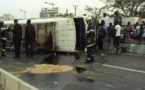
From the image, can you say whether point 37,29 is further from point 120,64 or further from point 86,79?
point 86,79

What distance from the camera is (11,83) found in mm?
7945

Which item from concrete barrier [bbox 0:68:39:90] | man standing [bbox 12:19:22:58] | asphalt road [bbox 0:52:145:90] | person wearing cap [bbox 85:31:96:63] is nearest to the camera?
concrete barrier [bbox 0:68:39:90]

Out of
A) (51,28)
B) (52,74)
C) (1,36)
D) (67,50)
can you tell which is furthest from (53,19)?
(52,74)

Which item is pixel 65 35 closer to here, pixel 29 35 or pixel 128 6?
pixel 29 35

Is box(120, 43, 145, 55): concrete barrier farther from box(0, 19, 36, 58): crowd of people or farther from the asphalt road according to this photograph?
box(0, 19, 36, 58): crowd of people

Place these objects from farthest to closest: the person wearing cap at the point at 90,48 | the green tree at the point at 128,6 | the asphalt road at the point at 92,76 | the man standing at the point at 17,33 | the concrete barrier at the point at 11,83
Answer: the green tree at the point at 128,6, the man standing at the point at 17,33, the person wearing cap at the point at 90,48, the asphalt road at the point at 92,76, the concrete barrier at the point at 11,83

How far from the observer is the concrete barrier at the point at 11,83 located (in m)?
6.91

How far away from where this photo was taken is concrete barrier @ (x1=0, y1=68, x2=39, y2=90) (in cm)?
691

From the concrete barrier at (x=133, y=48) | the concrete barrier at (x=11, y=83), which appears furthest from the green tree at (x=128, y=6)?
the concrete barrier at (x=11, y=83)

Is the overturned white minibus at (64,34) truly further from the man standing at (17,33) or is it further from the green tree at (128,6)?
the green tree at (128,6)

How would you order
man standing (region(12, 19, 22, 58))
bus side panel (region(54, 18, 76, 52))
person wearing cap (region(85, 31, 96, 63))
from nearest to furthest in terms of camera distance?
person wearing cap (region(85, 31, 96, 63)) < man standing (region(12, 19, 22, 58)) < bus side panel (region(54, 18, 76, 52))

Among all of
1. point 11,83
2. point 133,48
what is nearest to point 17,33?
point 133,48

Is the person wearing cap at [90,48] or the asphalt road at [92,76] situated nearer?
the asphalt road at [92,76]

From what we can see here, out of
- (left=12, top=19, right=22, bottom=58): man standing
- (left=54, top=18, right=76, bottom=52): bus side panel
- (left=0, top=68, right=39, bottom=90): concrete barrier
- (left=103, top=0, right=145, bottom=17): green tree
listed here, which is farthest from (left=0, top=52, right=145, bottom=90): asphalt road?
(left=103, top=0, right=145, bottom=17): green tree
